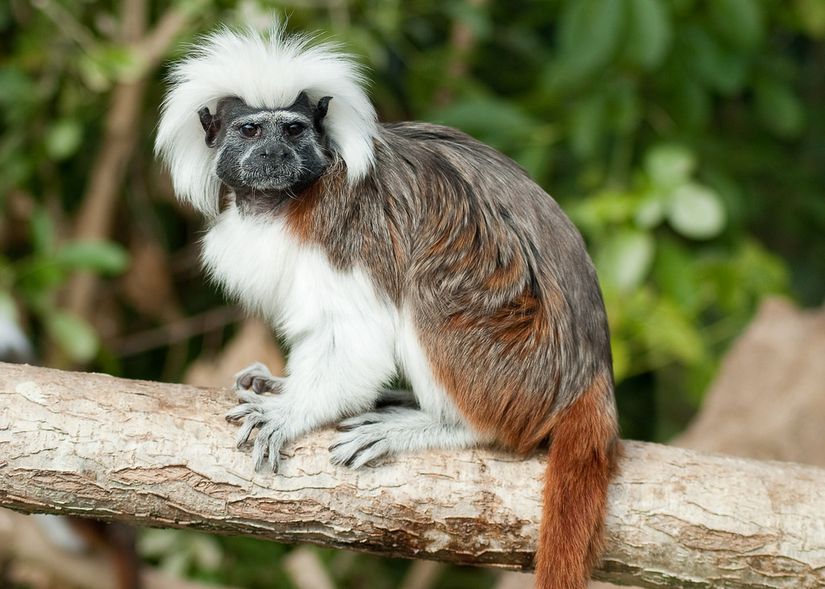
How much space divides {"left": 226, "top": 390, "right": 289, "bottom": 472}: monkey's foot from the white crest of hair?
0.53 metres

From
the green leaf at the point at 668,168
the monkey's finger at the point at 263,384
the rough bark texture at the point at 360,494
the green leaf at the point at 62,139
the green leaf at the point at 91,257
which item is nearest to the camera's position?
the rough bark texture at the point at 360,494

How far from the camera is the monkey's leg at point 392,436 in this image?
202 centimetres

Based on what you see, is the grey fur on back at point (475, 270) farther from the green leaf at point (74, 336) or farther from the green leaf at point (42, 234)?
the green leaf at point (42, 234)

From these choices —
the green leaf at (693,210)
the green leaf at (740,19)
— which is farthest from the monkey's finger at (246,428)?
the green leaf at (740,19)

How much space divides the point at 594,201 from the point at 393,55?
1.47m

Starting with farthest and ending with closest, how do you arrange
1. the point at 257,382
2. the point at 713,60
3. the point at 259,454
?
the point at 713,60, the point at 257,382, the point at 259,454

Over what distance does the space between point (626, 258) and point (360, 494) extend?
166 cm

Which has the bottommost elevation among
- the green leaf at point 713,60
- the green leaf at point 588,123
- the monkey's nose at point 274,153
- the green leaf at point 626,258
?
the monkey's nose at point 274,153

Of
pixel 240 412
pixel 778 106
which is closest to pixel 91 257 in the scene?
pixel 240 412

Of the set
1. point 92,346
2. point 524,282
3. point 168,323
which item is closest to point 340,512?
point 524,282

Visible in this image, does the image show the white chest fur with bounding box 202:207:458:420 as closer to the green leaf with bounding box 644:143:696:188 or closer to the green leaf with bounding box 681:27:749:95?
the green leaf with bounding box 644:143:696:188

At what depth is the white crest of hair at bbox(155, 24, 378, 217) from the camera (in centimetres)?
215

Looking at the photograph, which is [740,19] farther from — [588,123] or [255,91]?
[255,91]

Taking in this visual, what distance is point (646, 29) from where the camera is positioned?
3188 mm
